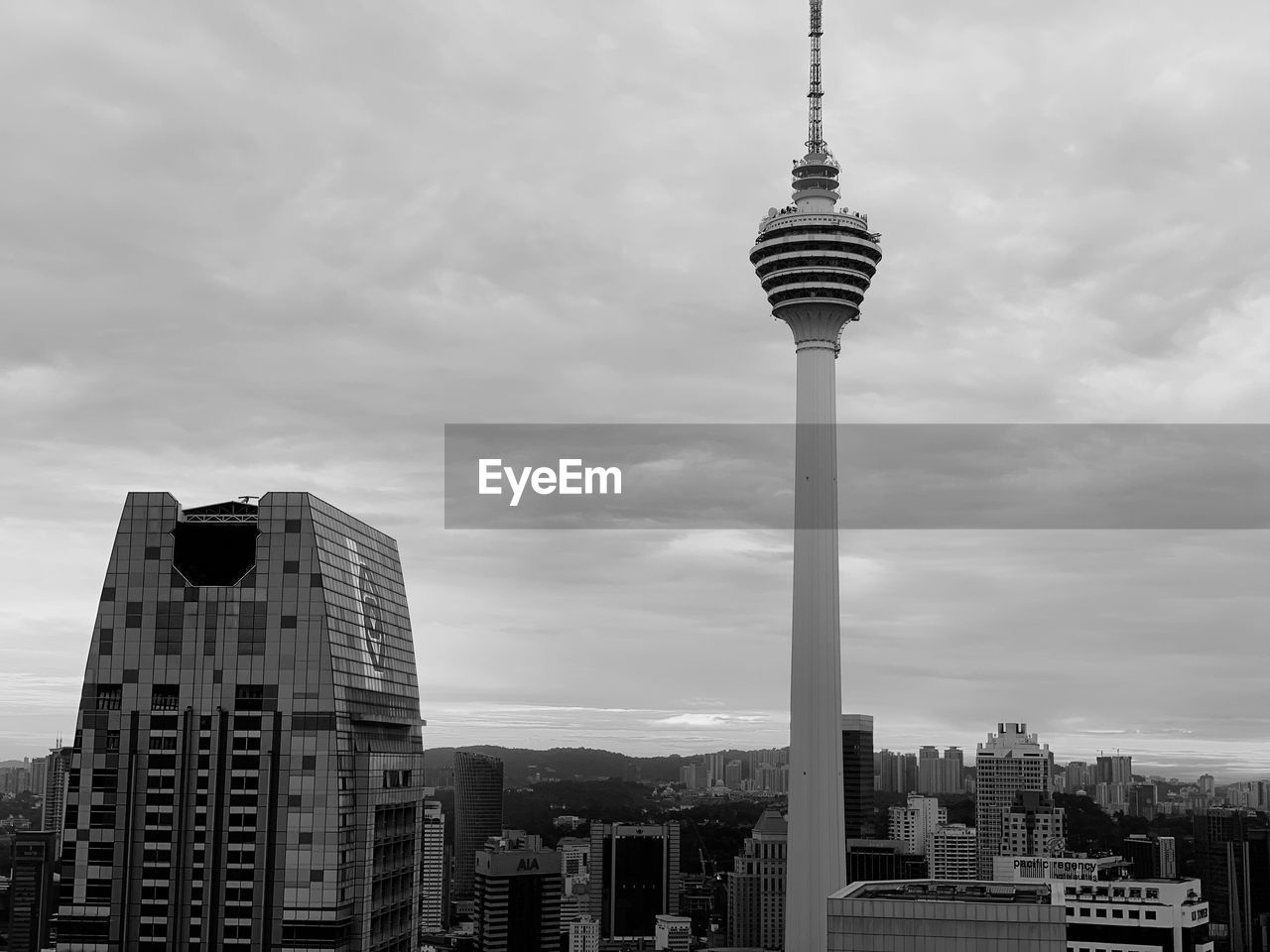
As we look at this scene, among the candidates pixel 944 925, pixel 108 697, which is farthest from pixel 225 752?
pixel 944 925

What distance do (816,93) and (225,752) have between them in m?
120

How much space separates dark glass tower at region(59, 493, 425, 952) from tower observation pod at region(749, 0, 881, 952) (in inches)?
2726

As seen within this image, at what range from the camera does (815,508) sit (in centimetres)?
16662

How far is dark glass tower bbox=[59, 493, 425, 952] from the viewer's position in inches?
3654

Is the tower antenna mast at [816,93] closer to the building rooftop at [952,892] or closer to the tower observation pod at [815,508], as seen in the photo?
the tower observation pod at [815,508]

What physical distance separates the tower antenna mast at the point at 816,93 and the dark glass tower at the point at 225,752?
329 feet

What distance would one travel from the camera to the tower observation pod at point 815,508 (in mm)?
159625

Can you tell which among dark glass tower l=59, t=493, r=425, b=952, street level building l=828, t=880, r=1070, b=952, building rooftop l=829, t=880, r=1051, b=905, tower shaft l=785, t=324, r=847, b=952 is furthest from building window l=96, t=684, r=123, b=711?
tower shaft l=785, t=324, r=847, b=952

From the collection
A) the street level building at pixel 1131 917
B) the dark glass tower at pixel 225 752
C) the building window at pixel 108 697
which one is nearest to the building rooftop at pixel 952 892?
the dark glass tower at pixel 225 752

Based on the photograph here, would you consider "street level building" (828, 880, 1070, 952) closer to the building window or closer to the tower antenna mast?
the building window

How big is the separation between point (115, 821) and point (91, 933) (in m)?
7.33

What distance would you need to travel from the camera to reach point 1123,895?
124 m

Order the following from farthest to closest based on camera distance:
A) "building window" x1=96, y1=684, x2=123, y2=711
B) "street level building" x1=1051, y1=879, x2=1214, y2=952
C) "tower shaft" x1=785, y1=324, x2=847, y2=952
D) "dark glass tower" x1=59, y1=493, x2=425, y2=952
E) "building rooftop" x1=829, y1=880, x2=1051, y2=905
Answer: "tower shaft" x1=785, y1=324, x2=847, y2=952, "street level building" x1=1051, y1=879, x2=1214, y2=952, "building window" x1=96, y1=684, x2=123, y2=711, "dark glass tower" x1=59, y1=493, x2=425, y2=952, "building rooftop" x1=829, y1=880, x2=1051, y2=905

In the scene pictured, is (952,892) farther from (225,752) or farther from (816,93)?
(816,93)
